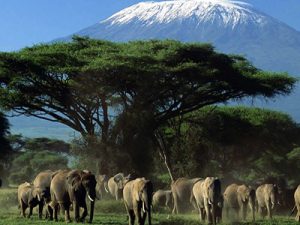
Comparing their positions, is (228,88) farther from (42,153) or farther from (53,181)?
(42,153)

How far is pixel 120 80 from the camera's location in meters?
36.6

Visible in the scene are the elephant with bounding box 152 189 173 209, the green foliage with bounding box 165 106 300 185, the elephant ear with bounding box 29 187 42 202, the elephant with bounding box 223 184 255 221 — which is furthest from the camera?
the green foliage with bounding box 165 106 300 185

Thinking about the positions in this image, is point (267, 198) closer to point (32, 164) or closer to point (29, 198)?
point (29, 198)

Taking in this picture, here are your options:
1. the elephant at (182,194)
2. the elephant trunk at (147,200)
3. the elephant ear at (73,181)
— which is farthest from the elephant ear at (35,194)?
the elephant at (182,194)

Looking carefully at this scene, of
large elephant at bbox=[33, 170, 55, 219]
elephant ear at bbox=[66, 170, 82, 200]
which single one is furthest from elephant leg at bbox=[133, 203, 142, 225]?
large elephant at bbox=[33, 170, 55, 219]

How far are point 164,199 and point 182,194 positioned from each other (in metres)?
3.67

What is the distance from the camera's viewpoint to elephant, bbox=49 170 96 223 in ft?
67.5

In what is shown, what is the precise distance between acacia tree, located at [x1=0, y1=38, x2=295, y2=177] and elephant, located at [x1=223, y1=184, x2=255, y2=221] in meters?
10.2

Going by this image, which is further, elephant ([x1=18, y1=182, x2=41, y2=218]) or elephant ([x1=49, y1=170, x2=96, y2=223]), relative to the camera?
elephant ([x1=18, y1=182, x2=41, y2=218])

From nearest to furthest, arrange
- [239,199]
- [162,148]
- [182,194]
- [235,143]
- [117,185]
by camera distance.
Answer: [239,199] < [182,194] < [117,185] < [162,148] < [235,143]

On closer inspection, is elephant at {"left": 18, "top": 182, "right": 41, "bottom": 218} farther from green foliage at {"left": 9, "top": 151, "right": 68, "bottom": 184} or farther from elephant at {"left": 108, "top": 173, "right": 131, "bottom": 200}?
green foliage at {"left": 9, "top": 151, "right": 68, "bottom": 184}

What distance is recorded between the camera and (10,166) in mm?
67000

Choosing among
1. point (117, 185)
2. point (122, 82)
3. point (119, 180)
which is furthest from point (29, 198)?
point (122, 82)

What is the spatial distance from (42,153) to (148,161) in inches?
1171
